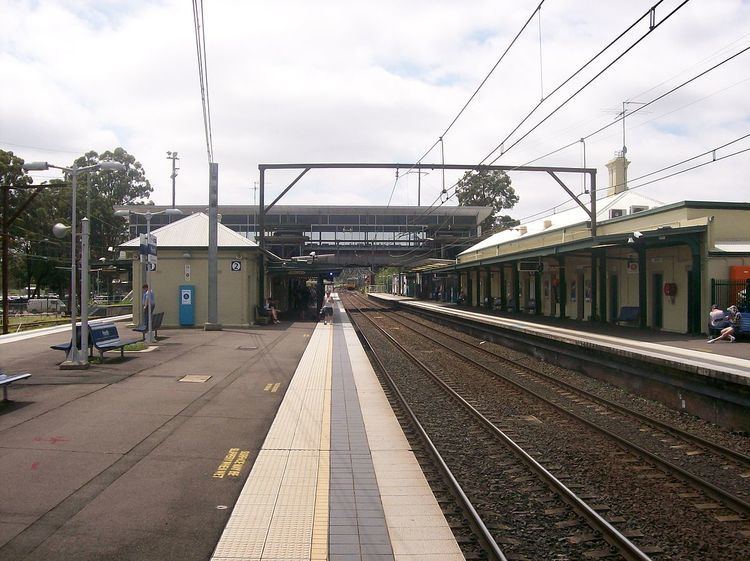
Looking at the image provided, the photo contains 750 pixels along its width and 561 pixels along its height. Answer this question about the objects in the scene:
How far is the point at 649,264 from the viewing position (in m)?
22.8

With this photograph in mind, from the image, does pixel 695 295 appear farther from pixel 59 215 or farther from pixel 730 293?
pixel 59 215

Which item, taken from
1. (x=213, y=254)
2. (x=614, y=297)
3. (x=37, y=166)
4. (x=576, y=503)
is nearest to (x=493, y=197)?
(x=614, y=297)

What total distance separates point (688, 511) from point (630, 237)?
14.8 meters

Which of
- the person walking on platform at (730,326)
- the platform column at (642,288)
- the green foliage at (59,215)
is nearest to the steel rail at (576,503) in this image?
the person walking on platform at (730,326)

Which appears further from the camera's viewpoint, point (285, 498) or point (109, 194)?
point (109, 194)

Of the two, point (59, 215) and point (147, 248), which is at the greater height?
point (59, 215)

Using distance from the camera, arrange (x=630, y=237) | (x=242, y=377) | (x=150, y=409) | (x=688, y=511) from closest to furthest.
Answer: (x=688, y=511)
(x=150, y=409)
(x=242, y=377)
(x=630, y=237)

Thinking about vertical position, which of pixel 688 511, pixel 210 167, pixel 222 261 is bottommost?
pixel 688 511

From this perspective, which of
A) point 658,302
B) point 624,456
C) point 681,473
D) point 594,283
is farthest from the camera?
point 594,283

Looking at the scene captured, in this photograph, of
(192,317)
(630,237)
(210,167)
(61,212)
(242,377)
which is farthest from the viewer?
(61,212)

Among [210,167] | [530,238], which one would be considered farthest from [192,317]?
[530,238]

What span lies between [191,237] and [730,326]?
21.2 metres

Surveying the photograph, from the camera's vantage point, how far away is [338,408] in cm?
1051

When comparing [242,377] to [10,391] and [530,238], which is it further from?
[530,238]
